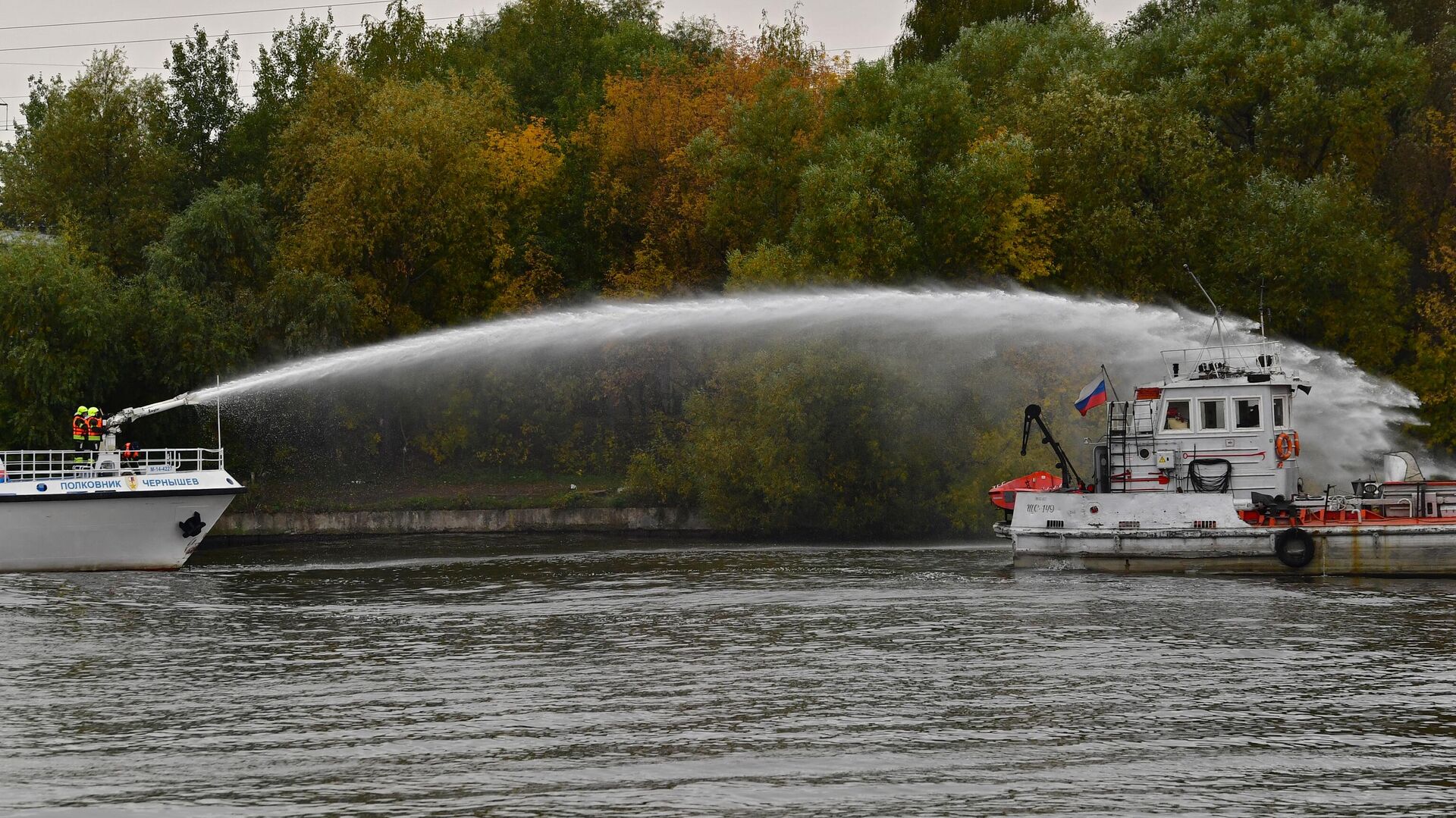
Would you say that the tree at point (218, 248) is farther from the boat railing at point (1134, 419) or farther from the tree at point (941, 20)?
the boat railing at point (1134, 419)

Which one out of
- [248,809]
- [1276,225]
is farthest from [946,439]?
[248,809]

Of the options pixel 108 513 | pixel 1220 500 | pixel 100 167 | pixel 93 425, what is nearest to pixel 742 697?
pixel 1220 500

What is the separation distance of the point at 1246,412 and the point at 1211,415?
787 mm

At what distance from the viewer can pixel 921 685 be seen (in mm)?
22984

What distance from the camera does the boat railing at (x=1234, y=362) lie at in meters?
37.7

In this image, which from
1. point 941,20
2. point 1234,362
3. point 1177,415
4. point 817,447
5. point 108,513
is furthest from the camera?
point 941,20

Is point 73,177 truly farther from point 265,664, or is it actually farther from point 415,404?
point 265,664

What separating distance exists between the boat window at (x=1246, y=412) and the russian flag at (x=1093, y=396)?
120 inches

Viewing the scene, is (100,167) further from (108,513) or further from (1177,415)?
(1177,415)

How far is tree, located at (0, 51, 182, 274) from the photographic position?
69875 mm

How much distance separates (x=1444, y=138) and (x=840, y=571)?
32.9 m

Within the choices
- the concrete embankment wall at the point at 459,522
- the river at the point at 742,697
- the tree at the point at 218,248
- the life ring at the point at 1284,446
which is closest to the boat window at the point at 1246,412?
the life ring at the point at 1284,446

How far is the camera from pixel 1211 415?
123ft

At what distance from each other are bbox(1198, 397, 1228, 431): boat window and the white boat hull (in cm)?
2542
